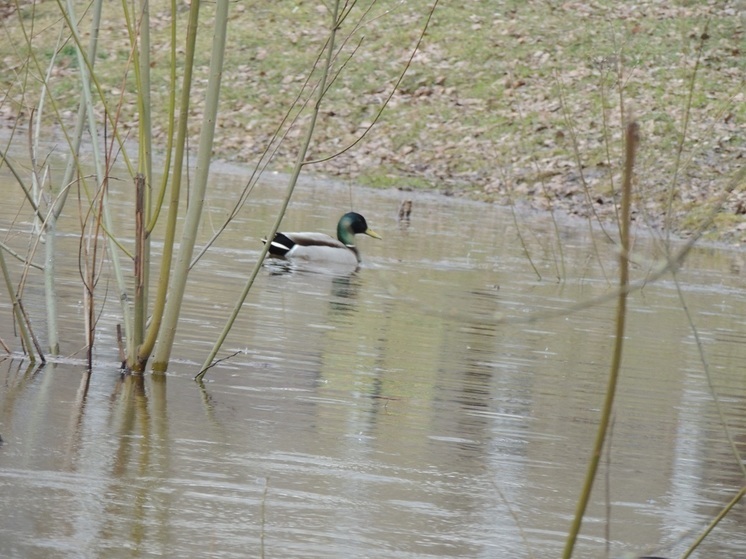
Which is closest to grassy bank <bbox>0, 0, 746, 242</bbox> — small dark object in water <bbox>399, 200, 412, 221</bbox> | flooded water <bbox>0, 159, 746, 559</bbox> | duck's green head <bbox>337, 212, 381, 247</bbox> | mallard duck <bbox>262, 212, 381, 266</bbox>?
small dark object in water <bbox>399, 200, 412, 221</bbox>

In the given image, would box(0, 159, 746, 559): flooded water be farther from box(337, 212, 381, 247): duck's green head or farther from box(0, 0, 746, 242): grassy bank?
box(0, 0, 746, 242): grassy bank

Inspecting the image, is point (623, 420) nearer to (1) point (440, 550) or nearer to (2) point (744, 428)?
(2) point (744, 428)

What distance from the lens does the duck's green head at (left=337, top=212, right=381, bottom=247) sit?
1534 centimetres

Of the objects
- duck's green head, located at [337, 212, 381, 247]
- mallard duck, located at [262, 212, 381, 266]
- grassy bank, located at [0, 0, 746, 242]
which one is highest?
grassy bank, located at [0, 0, 746, 242]

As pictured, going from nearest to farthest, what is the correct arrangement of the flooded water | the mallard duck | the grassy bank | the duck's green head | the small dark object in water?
the flooded water, the mallard duck, the duck's green head, the small dark object in water, the grassy bank

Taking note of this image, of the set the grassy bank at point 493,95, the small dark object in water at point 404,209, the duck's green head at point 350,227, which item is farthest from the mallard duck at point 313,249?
the grassy bank at point 493,95

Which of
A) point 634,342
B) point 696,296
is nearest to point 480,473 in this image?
point 634,342

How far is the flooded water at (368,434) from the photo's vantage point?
179 inches

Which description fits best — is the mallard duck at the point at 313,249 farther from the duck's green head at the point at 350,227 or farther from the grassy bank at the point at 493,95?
the grassy bank at the point at 493,95

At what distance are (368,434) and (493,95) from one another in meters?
21.2

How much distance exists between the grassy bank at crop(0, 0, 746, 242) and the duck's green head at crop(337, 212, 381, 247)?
215 inches

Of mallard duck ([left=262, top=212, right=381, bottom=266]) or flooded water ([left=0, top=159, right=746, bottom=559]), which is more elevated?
mallard duck ([left=262, top=212, right=381, bottom=266])

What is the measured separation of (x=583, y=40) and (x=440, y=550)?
2375cm

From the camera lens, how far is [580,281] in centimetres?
1399
